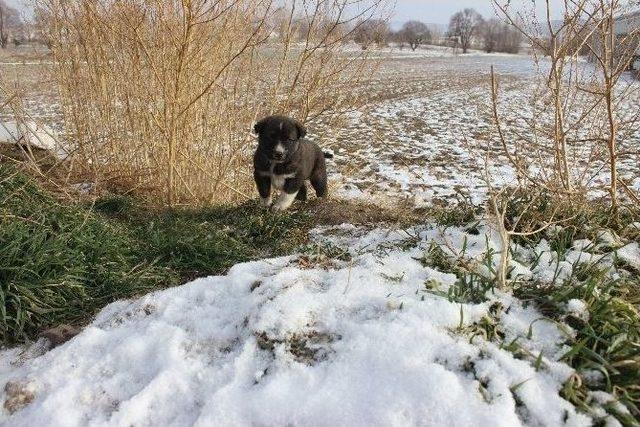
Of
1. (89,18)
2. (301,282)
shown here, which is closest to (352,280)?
(301,282)

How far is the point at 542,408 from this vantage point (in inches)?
72.9

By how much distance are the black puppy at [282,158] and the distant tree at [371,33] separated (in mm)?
1585

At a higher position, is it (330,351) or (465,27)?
(465,27)

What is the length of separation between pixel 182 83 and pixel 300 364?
3.58 metres

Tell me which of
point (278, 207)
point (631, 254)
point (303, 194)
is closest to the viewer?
point (631, 254)

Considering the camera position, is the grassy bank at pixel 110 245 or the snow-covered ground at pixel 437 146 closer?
the grassy bank at pixel 110 245

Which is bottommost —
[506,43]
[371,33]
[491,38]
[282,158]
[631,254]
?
[631,254]

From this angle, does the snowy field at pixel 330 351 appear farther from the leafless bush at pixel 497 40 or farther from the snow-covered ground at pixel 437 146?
the leafless bush at pixel 497 40

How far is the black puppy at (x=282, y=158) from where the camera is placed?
4.27 m

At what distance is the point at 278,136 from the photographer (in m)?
4.28

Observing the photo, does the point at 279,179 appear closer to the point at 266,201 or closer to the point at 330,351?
the point at 266,201

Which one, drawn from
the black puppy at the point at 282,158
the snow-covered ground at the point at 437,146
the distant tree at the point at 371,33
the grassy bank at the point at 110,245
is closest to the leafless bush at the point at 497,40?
the snow-covered ground at the point at 437,146

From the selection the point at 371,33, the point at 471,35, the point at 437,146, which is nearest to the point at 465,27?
the point at 471,35

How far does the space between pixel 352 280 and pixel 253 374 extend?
32.2 inches
